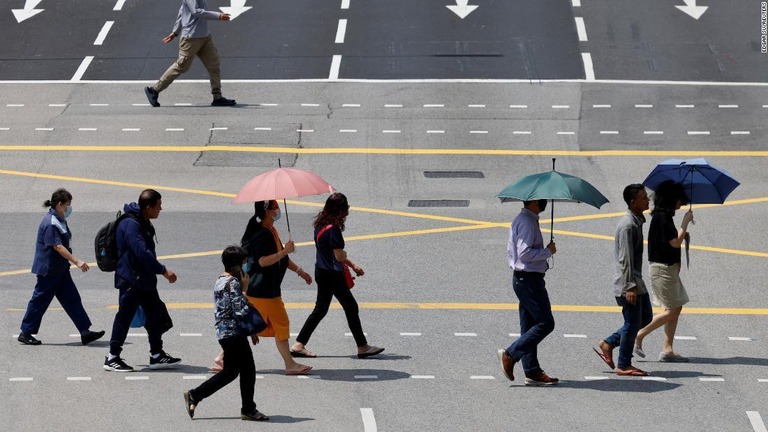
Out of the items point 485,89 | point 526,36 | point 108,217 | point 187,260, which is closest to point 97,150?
point 108,217

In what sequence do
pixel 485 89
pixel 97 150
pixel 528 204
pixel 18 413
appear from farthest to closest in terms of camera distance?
pixel 485 89 < pixel 97 150 < pixel 528 204 < pixel 18 413

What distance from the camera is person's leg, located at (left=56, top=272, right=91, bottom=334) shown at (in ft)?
45.6

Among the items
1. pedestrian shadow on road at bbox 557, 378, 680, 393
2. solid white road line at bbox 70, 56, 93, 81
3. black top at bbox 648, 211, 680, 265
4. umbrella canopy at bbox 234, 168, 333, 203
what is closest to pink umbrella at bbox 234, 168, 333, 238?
umbrella canopy at bbox 234, 168, 333, 203

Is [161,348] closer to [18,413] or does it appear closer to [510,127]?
[18,413]

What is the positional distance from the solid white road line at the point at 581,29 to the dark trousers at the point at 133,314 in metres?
15.7

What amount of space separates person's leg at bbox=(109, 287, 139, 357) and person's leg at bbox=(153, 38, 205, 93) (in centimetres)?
1102

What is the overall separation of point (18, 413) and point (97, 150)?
1051 centimetres

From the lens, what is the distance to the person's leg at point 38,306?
543 inches

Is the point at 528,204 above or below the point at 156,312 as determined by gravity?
above

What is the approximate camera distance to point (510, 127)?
2286 cm

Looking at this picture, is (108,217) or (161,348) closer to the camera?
(161,348)

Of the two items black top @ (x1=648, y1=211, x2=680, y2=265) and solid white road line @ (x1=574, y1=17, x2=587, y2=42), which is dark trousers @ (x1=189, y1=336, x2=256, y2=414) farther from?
solid white road line @ (x1=574, y1=17, x2=587, y2=42)

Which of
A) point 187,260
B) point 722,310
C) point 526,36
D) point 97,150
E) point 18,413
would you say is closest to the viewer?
point 18,413

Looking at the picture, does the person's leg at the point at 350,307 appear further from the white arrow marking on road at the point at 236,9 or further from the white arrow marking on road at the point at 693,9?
the white arrow marking on road at the point at 693,9
